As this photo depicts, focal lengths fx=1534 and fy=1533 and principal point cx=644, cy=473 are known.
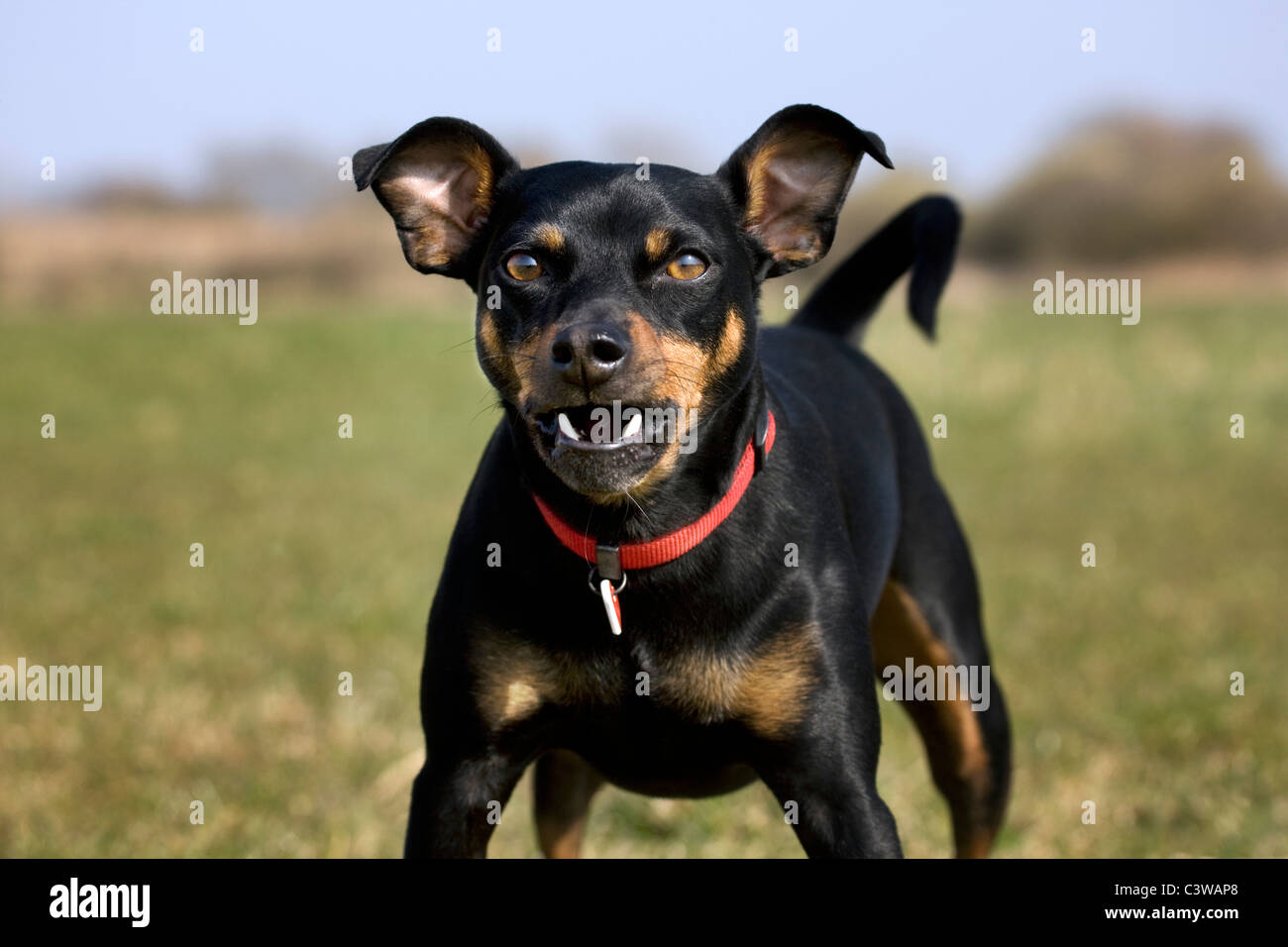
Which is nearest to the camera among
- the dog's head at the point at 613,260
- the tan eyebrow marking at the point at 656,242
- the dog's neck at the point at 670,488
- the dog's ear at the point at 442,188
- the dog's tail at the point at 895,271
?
the dog's head at the point at 613,260

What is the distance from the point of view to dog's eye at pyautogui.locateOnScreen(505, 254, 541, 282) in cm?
346

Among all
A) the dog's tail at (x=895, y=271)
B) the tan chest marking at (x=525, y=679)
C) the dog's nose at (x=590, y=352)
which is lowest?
the tan chest marking at (x=525, y=679)

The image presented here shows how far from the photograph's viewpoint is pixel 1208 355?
80.4 ft

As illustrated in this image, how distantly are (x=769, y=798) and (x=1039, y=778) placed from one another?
1.19 metres

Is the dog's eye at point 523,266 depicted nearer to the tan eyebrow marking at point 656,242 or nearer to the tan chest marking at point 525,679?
the tan eyebrow marking at point 656,242

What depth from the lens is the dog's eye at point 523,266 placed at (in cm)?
346

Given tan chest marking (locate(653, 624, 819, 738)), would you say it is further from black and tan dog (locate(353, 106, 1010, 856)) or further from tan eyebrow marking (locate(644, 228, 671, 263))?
tan eyebrow marking (locate(644, 228, 671, 263))

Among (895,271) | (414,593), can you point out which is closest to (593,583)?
(895,271)

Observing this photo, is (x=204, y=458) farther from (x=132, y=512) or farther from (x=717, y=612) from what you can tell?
(x=717, y=612)

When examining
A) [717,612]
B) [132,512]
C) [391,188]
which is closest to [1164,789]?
[717,612]

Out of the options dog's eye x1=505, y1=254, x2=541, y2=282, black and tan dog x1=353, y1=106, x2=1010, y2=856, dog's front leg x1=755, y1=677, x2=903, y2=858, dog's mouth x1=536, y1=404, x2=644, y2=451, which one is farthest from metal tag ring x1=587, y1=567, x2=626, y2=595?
dog's eye x1=505, y1=254, x2=541, y2=282

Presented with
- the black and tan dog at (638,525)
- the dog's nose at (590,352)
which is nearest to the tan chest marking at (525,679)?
the black and tan dog at (638,525)

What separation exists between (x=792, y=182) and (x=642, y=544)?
104cm

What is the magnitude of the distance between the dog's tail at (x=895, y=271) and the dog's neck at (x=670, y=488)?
172cm
